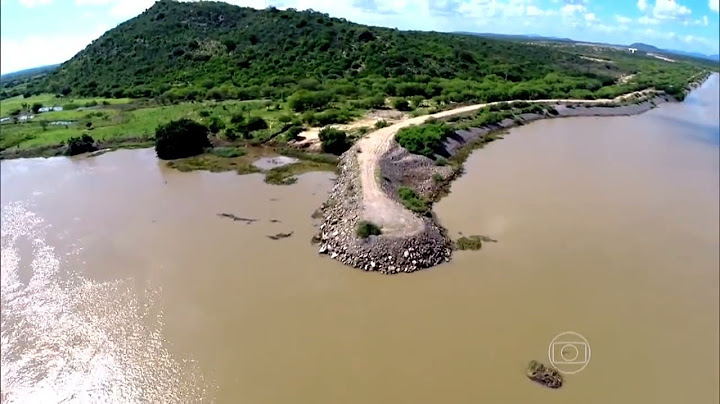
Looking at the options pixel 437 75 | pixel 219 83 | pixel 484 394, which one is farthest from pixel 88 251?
pixel 437 75

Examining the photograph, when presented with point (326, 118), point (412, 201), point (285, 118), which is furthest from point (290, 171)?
point (285, 118)

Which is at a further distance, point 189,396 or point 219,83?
point 219,83

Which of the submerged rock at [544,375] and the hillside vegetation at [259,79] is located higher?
the hillside vegetation at [259,79]

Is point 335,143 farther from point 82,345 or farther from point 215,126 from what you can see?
point 82,345

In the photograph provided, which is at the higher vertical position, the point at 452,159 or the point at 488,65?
the point at 488,65

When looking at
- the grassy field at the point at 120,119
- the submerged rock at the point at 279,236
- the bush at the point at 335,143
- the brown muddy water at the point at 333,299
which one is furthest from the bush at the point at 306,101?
→ the submerged rock at the point at 279,236

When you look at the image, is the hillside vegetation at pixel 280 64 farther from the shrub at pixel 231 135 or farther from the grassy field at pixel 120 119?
the shrub at pixel 231 135

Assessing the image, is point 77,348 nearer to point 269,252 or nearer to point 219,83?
point 269,252
